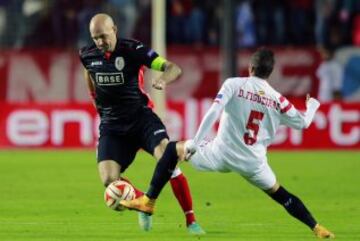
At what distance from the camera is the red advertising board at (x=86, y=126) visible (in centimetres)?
2470

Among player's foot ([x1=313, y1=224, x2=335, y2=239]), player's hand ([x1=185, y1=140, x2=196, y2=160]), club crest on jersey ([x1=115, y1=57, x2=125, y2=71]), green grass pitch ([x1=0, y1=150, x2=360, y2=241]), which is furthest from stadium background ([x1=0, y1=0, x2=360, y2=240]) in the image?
player's hand ([x1=185, y1=140, x2=196, y2=160])

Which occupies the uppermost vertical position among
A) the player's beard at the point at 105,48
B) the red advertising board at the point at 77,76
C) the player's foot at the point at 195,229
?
the player's beard at the point at 105,48

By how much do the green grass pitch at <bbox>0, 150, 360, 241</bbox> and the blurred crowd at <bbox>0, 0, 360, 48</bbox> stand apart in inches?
162

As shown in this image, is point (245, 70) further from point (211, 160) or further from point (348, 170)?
point (211, 160)

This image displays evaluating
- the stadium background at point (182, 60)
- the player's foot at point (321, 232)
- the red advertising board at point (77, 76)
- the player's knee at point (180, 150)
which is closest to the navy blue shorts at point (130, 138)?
the player's knee at point (180, 150)

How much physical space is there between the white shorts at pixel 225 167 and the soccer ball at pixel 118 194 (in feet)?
2.07

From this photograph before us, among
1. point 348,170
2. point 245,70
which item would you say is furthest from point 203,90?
point 348,170

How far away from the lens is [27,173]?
20.1m

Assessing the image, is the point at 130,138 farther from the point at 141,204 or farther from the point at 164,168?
the point at 141,204

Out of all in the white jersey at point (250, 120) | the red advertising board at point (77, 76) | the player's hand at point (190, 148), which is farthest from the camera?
the red advertising board at point (77, 76)

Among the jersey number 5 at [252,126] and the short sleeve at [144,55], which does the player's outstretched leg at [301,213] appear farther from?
the short sleeve at [144,55]

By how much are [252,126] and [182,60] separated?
14685 mm

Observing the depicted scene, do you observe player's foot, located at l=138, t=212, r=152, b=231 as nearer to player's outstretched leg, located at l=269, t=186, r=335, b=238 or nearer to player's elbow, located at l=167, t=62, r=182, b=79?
player's outstretched leg, located at l=269, t=186, r=335, b=238

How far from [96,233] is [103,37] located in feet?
5.96
